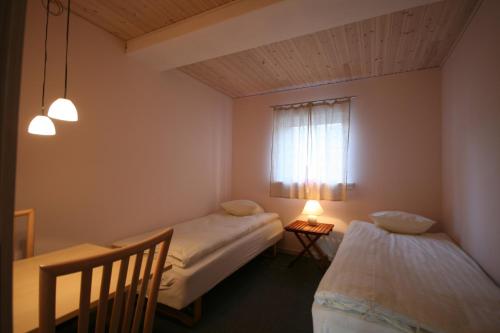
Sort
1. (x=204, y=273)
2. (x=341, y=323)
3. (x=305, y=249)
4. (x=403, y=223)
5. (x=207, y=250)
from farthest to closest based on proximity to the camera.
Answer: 1. (x=305, y=249)
2. (x=403, y=223)
3. (x=207, y=250)
4. (x=204, y=273)
5. (x=341, y=323)

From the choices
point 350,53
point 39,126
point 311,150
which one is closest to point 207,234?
point 39,126

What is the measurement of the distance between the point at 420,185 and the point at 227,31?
108 inches

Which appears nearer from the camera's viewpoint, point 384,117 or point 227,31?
point 227,31

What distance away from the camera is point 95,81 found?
6.86ft

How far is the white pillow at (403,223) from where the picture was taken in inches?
95.7

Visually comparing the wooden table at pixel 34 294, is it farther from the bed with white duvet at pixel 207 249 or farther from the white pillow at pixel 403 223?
the white pillow at pixel 403 223

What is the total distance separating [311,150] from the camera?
3316mm

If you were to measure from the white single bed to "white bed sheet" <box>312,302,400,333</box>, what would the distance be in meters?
1.00

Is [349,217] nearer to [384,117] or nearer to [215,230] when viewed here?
[384,117]

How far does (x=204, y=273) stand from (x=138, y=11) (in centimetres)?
218

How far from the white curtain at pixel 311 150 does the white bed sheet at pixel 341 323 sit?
6.84 ft

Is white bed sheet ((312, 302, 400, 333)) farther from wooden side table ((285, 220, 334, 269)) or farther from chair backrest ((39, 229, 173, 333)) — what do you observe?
wooden side table ((285, 220, 334, 269))

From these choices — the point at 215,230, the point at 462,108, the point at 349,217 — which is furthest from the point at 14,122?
the point at 349,217

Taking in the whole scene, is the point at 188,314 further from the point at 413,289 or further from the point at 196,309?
the point at 413,289
